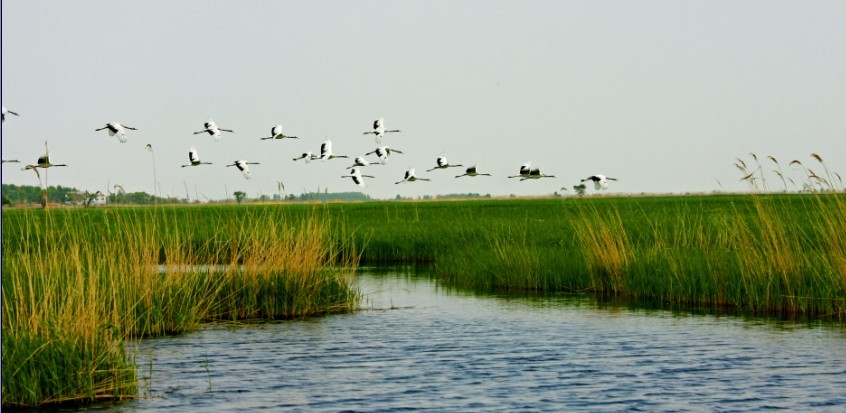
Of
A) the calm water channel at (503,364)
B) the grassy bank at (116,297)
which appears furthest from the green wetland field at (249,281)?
the calm water channel at (503,364)

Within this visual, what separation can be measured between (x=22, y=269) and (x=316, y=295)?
461 cm

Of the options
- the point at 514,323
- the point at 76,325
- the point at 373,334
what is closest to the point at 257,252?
the point at 373,334

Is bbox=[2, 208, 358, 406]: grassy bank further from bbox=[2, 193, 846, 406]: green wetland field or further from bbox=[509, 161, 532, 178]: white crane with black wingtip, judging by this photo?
bbox=[509, 161, 532, 178]: white crane with black wingtip

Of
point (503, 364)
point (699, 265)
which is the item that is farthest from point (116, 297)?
point (699, 265)

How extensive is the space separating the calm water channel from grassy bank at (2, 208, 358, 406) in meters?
0.41

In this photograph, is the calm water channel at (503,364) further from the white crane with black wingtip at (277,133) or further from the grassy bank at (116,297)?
the white crane with black wingtip at (277,133)

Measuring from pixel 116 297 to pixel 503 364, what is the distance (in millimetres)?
4604

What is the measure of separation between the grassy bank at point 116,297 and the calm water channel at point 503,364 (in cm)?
41

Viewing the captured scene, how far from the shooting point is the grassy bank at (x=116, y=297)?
9.37m

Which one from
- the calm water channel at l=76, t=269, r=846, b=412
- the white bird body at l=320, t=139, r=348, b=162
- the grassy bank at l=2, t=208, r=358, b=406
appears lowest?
the calm water channel at l=76, t=269, r=846, b=412

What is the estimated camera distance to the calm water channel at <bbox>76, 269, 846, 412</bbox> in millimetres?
10016

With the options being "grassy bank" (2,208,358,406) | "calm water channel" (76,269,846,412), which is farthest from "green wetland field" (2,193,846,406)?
"calm water channel" (76,269,846,412)

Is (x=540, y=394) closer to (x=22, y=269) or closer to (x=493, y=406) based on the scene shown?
(x=493, y=406)

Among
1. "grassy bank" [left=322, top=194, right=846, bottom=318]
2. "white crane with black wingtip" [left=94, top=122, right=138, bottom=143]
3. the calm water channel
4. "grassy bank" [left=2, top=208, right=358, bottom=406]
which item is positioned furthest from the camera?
"white crane with black wingtip" [left=94, top=122, right=138, bottom=143]
